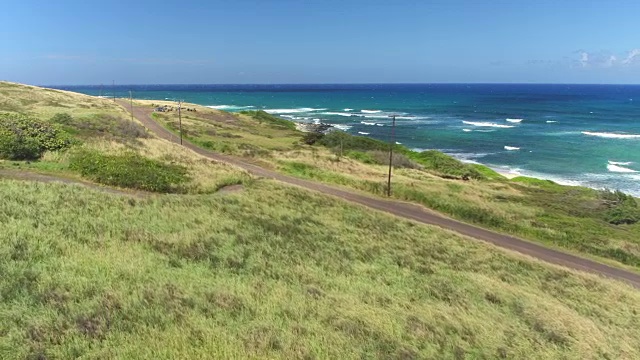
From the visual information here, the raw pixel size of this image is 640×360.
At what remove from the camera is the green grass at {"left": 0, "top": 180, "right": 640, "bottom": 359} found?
1059cm

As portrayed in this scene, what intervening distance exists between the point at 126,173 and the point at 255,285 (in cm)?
1929

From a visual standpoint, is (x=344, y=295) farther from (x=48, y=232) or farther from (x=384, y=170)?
(x=384, y=170)

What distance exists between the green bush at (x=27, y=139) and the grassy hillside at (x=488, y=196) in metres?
22.3

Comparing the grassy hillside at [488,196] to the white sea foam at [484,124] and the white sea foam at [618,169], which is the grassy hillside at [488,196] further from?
the white sea foam at [484,124]

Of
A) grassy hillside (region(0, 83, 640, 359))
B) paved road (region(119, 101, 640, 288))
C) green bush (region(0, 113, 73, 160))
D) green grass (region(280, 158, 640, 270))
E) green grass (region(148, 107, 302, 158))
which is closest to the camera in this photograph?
grassy hillside (region(0, 83, 640, 359))

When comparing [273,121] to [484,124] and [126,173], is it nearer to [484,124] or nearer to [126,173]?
[484,124]

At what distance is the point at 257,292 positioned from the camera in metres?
13.9

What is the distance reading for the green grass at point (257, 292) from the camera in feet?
34.7

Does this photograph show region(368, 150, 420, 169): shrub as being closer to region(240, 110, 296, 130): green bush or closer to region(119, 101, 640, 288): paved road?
region(119, 101, 640, 288): paved road

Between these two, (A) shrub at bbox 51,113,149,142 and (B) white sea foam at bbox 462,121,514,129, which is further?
(B) white sea foam at bbox 462,121,514,129

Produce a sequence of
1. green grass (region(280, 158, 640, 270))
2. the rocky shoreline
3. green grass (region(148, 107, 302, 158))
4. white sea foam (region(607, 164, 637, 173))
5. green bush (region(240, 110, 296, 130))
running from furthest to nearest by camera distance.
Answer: green bush (region(240, 110, 296, 130)) → the rocky shoreline → white sea foam (region(607, 164, 637, 173)) → green grass (region(148, 107, 302, 158)) → green grass (region(280, 158, 640, 270))

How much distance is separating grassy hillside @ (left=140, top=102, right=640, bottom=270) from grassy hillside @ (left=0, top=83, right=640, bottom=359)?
8.67 m

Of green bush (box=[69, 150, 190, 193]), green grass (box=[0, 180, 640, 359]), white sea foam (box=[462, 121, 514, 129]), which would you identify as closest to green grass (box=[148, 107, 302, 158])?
green bush (box=[69, 150, 190, 193])

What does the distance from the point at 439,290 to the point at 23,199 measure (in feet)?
64.2
